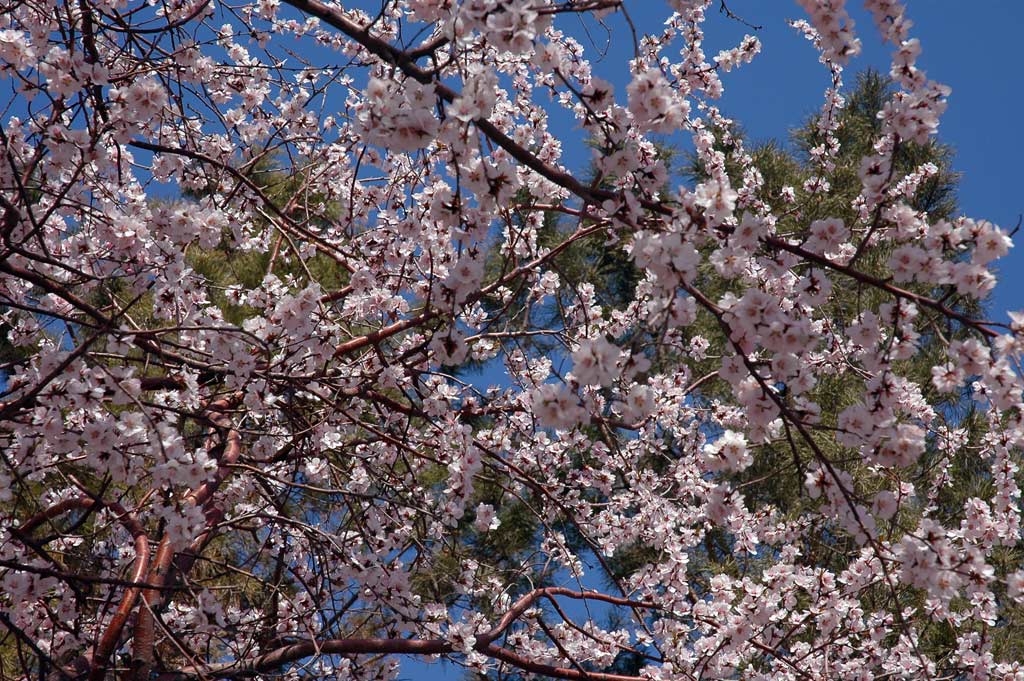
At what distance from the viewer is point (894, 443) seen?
1.89 metres

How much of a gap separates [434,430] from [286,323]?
0.86 metres

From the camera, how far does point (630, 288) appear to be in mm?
10156

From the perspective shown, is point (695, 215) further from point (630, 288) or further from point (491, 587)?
point (630, 288)

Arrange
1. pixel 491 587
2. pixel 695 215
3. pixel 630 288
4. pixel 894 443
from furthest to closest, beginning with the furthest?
pixel 630 288 → pixel 491 587 → pixel 894 443 → pixel 695 215

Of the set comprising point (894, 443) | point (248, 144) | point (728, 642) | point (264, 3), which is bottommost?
point (894, 443)

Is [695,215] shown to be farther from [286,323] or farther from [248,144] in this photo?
[248,144]

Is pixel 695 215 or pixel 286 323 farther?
pixel 286 323

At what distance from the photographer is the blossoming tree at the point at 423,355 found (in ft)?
6.20

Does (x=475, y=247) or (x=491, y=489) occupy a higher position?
(x=491, y=489)

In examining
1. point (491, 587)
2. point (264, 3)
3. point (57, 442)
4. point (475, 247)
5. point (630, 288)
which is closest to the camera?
point (475, 247)

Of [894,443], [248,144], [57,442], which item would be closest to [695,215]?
[894,443]

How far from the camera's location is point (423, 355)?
9.17 ft

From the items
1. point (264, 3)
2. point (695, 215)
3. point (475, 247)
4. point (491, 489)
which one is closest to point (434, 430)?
point (475, 247)

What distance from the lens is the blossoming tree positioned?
1.89 m
